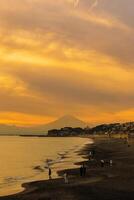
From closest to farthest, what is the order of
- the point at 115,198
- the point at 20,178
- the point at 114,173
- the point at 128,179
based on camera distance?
the point at 115,198 → the point at 128,179 → the point at 114,173 → the point at 20,178

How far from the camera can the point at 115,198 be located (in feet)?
131

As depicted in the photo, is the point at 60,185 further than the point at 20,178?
No

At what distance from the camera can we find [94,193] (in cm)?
4316

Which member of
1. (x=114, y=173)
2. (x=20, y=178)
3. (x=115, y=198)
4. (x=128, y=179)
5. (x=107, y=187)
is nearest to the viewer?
(x=115, y=198)

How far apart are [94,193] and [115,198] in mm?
3680

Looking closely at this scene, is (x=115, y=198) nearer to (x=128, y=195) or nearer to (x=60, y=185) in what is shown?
(x=128, y=195)

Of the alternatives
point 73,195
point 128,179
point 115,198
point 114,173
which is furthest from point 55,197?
point 114,173

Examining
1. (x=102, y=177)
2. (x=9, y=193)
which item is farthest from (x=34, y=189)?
(x=102, y=177)

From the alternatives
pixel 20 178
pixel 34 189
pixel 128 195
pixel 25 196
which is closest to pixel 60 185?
pixel 34 189

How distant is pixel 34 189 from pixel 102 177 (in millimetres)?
11290

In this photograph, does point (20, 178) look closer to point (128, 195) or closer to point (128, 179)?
point (128, 179)

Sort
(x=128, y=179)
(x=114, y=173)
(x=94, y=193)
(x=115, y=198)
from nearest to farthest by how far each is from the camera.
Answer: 1. (x=115, y=198)
2. (x=94, y=193)
3. (x=128, y=179)
4. (x=114, y=173)

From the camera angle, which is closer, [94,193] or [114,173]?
[94,193]

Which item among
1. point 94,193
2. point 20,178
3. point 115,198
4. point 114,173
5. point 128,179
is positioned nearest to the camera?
point 115,198
